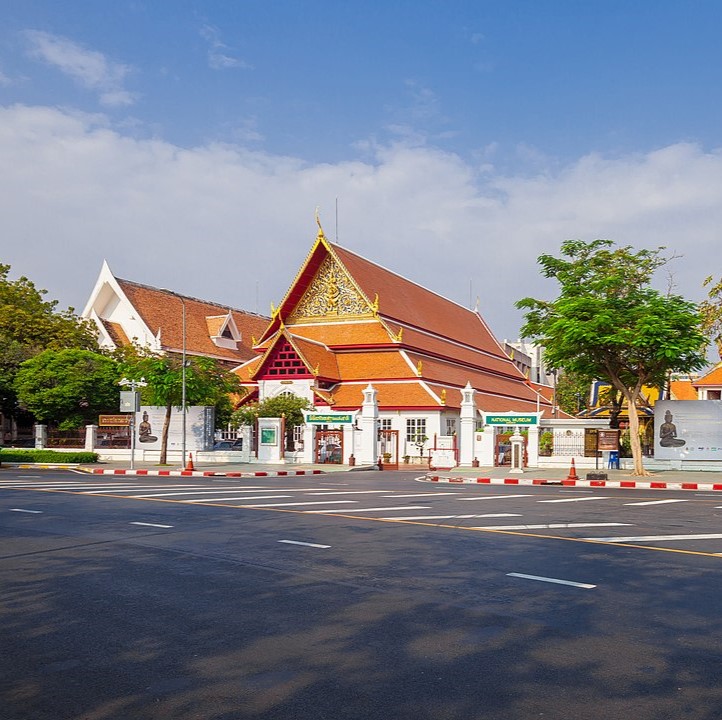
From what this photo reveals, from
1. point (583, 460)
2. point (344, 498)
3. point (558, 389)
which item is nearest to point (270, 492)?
point (344, 498)

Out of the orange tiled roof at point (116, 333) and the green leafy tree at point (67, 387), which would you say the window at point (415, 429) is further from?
the orange tiled roof at point (116, 333)

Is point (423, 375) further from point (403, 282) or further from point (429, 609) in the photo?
point (429, 609)

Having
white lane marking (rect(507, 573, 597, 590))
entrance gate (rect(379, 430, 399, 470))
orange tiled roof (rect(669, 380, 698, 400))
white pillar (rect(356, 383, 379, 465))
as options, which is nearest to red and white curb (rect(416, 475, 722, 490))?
white pillar (rect(356, 383, 379, 465))

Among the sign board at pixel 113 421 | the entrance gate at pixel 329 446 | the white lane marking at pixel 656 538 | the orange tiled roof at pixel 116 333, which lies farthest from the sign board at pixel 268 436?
the white lane marking at pixel 656 538

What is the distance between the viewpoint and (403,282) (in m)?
50.3

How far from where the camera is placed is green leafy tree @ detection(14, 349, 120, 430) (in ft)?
Result: 122

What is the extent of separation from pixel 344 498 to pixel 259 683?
11605 mm

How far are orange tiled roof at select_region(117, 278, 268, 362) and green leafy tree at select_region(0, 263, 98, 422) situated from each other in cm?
429

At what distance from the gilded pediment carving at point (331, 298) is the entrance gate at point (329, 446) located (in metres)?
9.45

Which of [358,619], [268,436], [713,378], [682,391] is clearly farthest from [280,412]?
[682,391]

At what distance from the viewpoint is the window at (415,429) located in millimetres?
37059

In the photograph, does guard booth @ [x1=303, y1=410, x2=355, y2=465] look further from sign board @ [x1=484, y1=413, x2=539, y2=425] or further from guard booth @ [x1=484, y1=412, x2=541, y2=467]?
sign board @ [x1=484, y1=413, x2=539, y2=425]

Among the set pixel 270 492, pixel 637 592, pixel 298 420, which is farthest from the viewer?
pixel 298 420

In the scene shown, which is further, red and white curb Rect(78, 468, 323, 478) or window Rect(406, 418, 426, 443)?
window Rect(406, 418, 426, 443)
